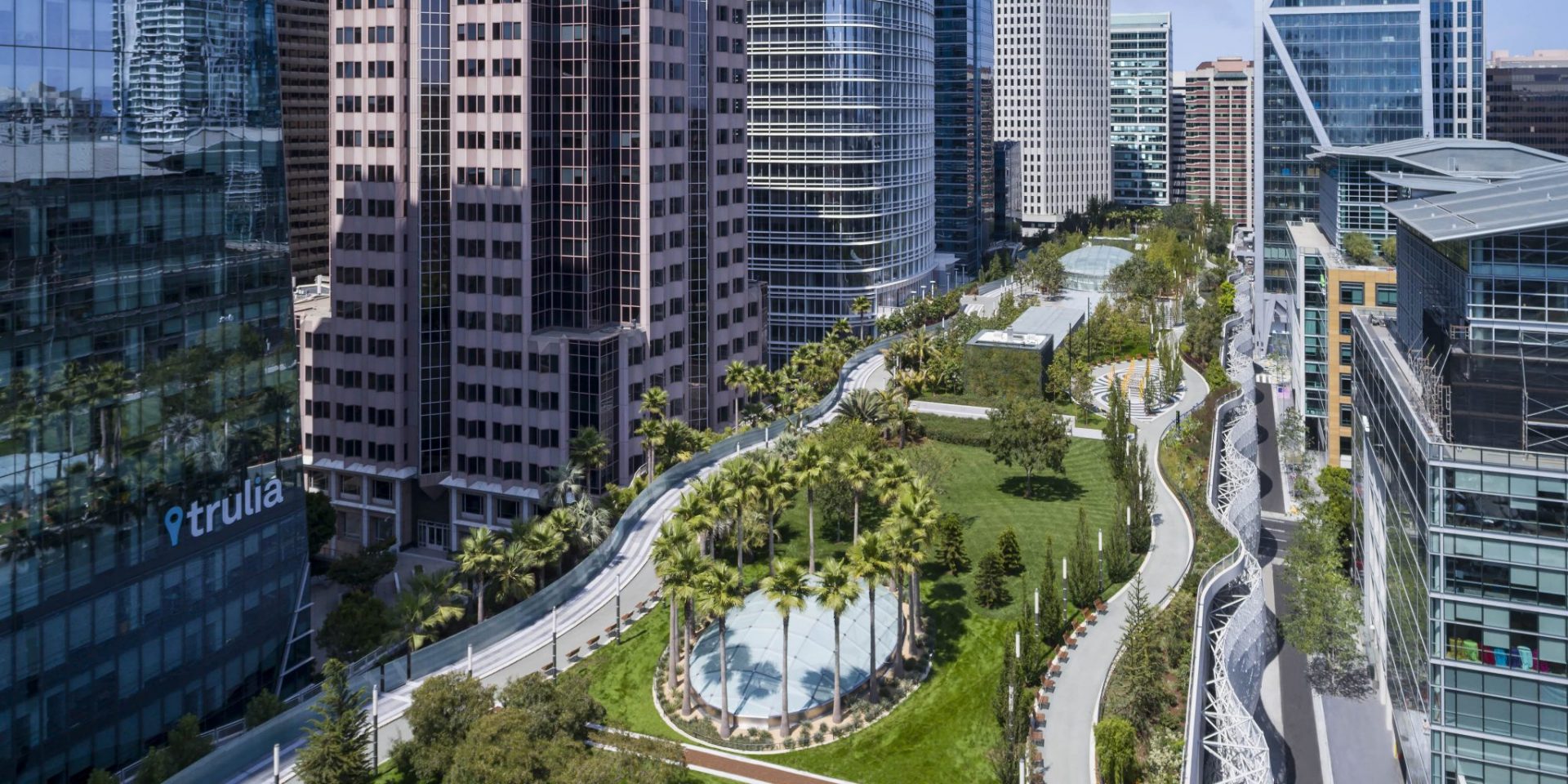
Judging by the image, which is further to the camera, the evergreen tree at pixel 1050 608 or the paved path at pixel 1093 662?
the evergreen tree at pixel 1050 608

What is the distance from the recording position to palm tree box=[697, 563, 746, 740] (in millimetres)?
72188

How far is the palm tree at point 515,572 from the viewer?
91.2m

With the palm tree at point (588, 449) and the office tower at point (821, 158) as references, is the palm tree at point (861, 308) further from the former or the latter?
the palm tree at point (588, 449)

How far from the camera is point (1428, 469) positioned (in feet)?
223

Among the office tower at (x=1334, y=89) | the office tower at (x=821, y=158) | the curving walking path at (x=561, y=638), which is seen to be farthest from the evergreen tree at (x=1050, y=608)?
the office tower at (x=821, y=158)

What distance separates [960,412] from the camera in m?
136

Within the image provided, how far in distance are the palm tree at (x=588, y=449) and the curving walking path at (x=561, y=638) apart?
1243 cm

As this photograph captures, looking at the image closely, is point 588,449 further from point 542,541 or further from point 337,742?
point 337,742

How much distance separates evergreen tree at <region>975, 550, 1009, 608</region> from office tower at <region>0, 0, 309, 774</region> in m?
49.1

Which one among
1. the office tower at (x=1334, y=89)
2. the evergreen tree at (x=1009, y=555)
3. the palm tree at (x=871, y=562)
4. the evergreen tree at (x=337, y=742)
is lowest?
the evergreen tree at (x=337, y=742)

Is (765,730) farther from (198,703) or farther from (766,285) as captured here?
(766,285)

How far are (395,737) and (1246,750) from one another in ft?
166

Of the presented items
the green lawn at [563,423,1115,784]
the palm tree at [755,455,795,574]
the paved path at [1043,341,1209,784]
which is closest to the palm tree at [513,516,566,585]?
the green lawn at [563,423,1115,784]

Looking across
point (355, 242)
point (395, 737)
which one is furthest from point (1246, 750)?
point (355, 242)
